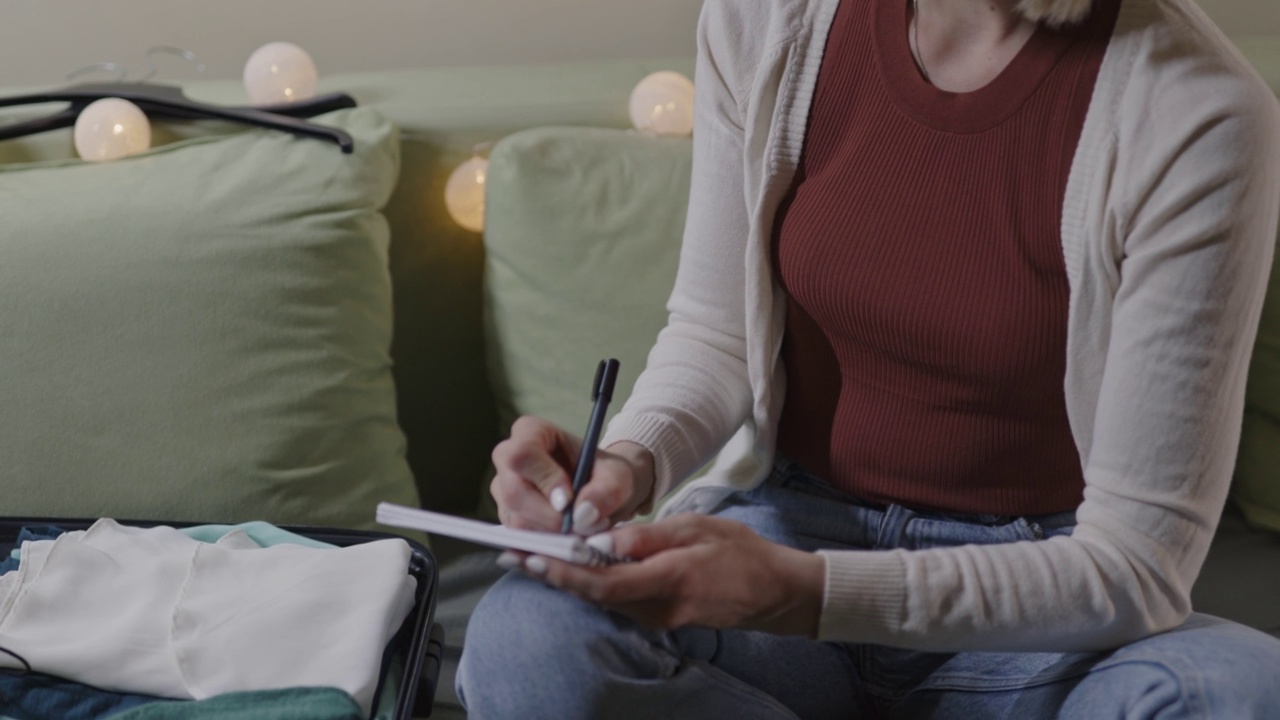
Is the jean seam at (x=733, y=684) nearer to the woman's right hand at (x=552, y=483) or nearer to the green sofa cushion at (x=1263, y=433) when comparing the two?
the woman's right hand at (x=552, y=483)

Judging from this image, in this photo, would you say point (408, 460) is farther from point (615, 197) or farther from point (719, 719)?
point (719, 719)

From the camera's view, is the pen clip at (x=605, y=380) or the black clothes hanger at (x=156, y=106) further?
the black clothes hanger at (x=156, y=106)

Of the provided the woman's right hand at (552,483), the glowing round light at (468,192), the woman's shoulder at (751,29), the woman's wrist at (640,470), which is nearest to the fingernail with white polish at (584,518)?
the woman's right hand at (552,483)

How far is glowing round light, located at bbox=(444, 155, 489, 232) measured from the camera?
128 centimetres

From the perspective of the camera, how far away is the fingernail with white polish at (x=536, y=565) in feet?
2.17

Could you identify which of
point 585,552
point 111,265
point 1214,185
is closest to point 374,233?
point 111,265

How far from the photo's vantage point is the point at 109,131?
3.95 ft

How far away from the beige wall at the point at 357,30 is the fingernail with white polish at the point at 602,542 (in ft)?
3.09

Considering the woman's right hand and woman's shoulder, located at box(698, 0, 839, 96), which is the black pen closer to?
the woman's right hand

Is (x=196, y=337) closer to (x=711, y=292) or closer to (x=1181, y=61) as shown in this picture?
(x=711, y=292)

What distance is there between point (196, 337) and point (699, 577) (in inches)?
23.6

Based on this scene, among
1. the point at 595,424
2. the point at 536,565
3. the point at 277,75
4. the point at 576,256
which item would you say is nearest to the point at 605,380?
the point at 595,424

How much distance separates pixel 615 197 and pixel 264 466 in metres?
0.43

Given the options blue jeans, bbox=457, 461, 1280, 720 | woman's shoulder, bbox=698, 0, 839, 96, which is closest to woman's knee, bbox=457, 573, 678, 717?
blue jeans, bbox=457, 461, 1280, 720
